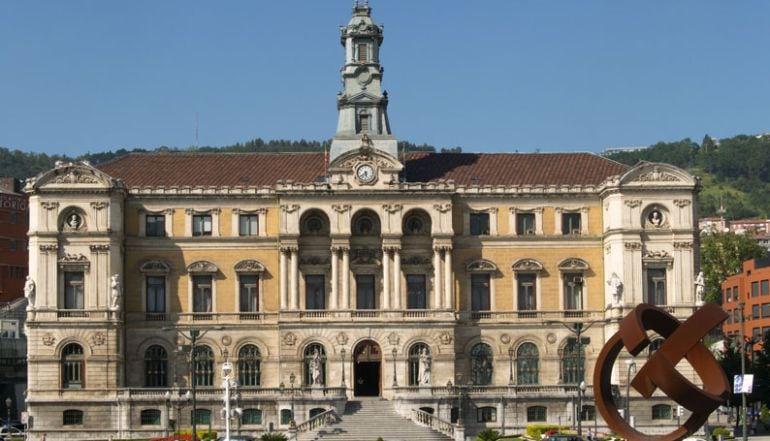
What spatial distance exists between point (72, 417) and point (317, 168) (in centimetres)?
2398

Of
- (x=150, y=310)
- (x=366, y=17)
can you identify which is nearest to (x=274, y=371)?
(x=150, y=310)

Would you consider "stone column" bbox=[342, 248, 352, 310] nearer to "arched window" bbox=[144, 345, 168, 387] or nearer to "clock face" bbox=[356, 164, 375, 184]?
"clock face" bbox=[356, 164, 375, 184]

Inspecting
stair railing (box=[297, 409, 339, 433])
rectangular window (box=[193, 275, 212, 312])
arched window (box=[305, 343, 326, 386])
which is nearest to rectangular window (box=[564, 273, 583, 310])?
arched window (box=[305, 343, 326, 386])

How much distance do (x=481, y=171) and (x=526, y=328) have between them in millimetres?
11512

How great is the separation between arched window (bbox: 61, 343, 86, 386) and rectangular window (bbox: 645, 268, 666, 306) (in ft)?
121

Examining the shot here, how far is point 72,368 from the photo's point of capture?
113 m

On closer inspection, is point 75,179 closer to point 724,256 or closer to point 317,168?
point 317,168

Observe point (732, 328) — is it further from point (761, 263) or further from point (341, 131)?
point (341, 131)

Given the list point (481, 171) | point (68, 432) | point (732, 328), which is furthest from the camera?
point (732, 328)

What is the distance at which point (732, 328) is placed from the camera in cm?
17012

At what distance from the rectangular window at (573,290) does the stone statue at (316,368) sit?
17.1 m

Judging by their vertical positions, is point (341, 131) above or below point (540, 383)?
above

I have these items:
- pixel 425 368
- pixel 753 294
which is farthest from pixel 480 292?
pixel 753 294

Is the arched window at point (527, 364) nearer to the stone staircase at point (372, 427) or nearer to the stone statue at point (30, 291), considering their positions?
the stone staircase at point (372, 427)
